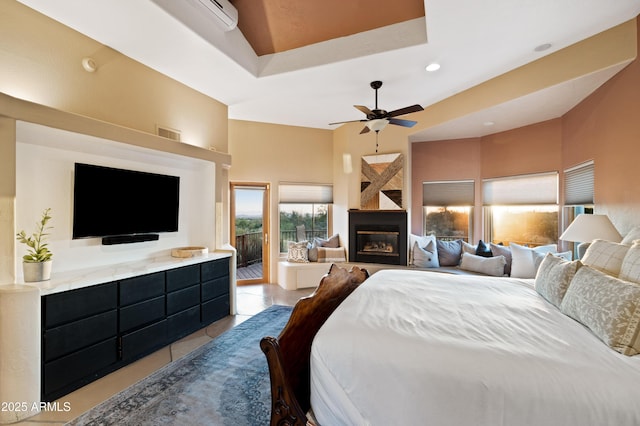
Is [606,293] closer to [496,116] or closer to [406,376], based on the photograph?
[406,376]

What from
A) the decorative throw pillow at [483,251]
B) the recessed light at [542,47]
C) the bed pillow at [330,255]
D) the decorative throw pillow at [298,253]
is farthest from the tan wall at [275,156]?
the recessed light at [542,47]

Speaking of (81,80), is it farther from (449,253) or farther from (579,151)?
(579,151)

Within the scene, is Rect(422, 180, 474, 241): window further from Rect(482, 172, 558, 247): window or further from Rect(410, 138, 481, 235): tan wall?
Rect(482, 172, 558, 247): window

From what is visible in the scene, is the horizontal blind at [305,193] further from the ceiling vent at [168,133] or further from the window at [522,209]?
the window at [522,209]

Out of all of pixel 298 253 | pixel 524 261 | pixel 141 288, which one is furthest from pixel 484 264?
pixel 141 288

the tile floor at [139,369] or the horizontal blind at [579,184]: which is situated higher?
the horizontal blind at [579,184]

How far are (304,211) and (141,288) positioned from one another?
358cm

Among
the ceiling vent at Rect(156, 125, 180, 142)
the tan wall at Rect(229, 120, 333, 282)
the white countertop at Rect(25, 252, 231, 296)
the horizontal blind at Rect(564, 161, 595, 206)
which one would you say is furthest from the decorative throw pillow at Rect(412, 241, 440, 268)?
the ceiling vent at Rect(156, 125, 180, 142)

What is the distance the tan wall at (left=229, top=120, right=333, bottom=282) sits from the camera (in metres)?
5.45

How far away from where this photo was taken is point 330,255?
556cm

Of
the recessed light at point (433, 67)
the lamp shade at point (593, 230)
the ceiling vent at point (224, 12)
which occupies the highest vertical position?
the ceiling vent at point (224, 12)

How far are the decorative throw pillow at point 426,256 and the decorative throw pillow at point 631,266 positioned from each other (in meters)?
3.00

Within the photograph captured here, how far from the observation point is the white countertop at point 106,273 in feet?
7.16

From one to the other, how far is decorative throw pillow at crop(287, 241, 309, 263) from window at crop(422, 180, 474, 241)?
2409 millimetres
